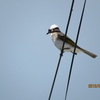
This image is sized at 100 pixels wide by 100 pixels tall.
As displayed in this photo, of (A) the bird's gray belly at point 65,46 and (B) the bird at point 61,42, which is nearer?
(B) the bird at point 61,42

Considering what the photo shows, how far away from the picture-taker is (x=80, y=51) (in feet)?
24.6

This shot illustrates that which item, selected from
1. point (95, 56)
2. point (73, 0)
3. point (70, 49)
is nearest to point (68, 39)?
point (70, 49)

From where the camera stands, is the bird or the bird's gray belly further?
the bird's gray belly

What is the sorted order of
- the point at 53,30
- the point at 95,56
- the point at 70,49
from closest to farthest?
the point at 95,56, the point at 70,49, the point at 53,30

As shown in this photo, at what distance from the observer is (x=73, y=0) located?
4684mm

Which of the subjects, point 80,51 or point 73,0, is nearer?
point 73,0

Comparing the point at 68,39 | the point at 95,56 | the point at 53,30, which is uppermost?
the point at 53,30

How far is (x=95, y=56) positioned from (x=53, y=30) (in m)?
2.06

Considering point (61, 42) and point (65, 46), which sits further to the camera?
point (61, 42)

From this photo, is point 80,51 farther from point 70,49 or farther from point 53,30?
point 53,30

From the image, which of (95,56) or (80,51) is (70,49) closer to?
(80,51)

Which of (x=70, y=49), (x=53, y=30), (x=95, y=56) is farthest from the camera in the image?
(x=53, y=30)

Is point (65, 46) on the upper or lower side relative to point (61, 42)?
lower

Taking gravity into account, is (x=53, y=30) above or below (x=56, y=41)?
above
